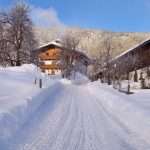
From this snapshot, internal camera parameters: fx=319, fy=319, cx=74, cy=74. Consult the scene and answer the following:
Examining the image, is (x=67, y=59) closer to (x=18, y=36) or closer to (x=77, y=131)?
(x=18, y=36)

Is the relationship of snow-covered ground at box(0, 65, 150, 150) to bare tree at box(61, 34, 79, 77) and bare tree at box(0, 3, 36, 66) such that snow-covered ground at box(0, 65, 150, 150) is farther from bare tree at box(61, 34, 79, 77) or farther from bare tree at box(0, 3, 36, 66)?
bare tree at box(61, 34, 79, 77)

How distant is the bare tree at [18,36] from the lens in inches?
1822

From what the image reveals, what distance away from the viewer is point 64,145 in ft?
29.0

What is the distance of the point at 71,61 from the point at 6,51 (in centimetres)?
2835

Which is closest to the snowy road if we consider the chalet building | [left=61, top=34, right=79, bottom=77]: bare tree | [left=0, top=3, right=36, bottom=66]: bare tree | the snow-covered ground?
the snow-covered ground

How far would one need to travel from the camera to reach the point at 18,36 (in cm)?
4788

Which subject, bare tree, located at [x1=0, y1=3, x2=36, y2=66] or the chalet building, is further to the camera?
the chalet building

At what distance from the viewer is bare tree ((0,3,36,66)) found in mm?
46281

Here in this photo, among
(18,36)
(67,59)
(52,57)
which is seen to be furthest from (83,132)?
(52,57)

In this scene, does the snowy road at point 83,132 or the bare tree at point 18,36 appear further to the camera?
the bare tree at point 18,36

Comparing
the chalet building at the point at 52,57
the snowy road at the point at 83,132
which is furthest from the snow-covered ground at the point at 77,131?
the chalet building at the point at 52,57

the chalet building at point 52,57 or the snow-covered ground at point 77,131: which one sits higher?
the chalet building at point 52,57

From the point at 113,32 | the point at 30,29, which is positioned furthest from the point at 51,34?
the point at 30,29

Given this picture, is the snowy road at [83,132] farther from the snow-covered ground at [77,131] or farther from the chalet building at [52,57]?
the chalet building at [52,57]
